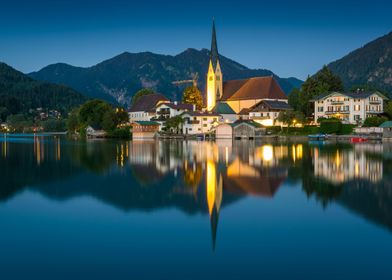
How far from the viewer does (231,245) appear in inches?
361

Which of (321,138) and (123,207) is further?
(321,138)

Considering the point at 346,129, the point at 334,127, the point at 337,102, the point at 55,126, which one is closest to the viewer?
the point at 334,127

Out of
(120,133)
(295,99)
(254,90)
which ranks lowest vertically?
(120,133)

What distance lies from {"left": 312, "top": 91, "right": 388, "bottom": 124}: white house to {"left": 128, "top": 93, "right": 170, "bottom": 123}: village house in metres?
28.9

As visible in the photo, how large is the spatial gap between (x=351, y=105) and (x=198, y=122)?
22902 mm

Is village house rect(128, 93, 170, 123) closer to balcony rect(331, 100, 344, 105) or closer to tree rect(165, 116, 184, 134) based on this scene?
tree rect(165, 116, 184, 134)

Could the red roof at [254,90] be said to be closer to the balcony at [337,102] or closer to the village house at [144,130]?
the balcony at [337,102]

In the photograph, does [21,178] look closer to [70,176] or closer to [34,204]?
[70,176]

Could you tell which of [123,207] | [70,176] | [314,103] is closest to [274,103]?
[314,103]

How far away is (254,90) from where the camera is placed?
83.5m

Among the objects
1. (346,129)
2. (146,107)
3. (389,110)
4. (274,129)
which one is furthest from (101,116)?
(389,110)

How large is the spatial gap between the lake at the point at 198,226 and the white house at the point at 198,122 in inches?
2112

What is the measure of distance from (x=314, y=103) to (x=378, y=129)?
13163 mm

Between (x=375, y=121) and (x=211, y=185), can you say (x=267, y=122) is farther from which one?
(x=211, y=185)
